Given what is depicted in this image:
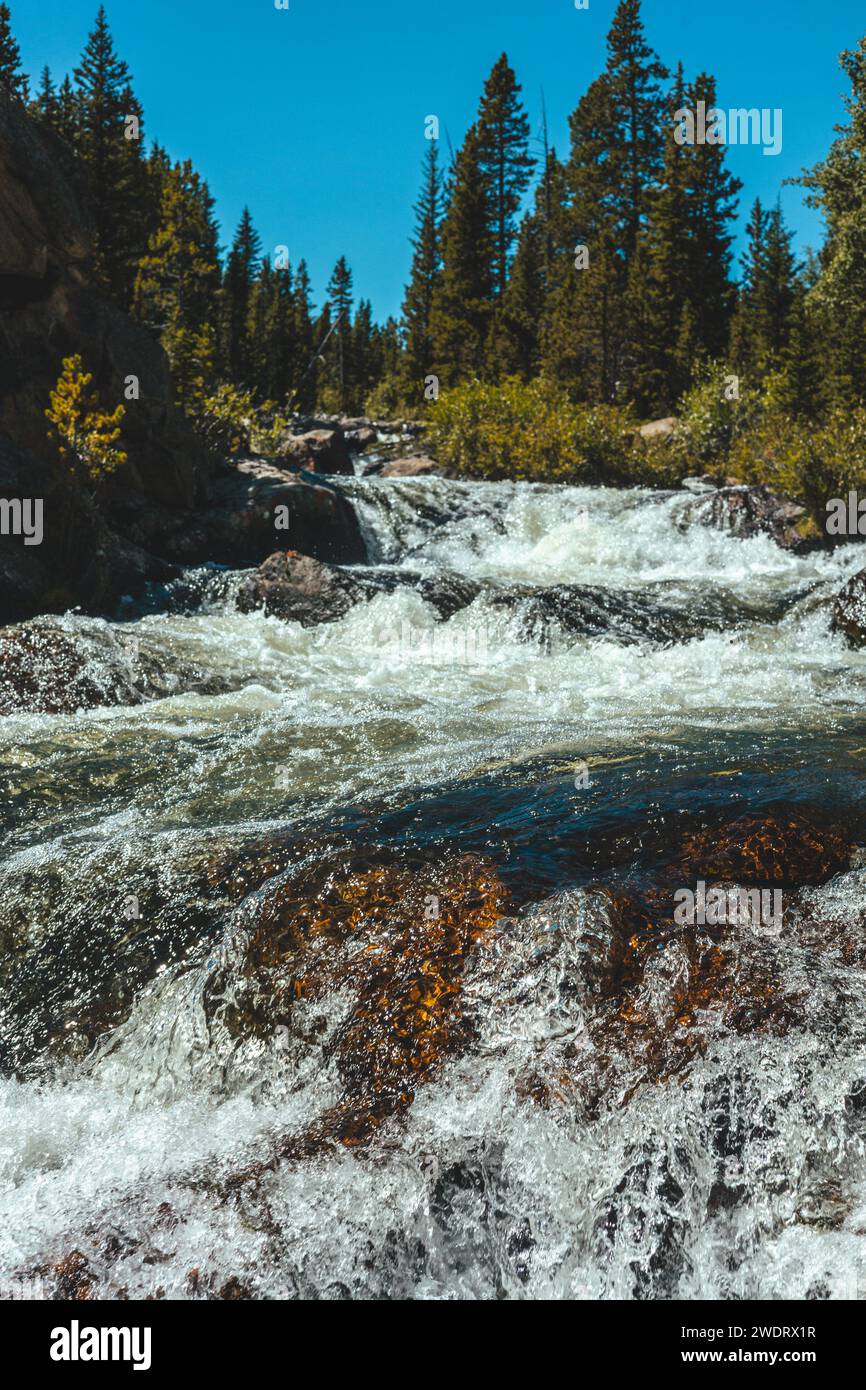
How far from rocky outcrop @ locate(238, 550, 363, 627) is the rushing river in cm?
516

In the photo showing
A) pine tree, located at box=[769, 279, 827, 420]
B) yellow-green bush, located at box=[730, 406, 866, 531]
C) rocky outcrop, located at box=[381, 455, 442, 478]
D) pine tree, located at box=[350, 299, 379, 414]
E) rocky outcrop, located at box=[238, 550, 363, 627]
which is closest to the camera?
rocky outcrop, located at box=[238, 550, 363, 627]

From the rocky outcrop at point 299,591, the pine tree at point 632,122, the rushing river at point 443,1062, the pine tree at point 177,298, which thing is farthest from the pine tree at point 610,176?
the rushing river at point 443,1062

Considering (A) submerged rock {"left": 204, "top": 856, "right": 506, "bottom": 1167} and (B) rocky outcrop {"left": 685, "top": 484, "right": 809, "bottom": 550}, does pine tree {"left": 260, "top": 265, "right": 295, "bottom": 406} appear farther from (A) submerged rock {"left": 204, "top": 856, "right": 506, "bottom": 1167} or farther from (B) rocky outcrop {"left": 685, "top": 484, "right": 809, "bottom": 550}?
(A) submerged rock {"left": 204, "top": 856, "right": 506, "bottom": 1167}

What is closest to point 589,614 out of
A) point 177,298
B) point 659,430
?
point 659,430

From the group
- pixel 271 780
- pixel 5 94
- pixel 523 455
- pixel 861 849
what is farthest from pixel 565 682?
pixel 523 455

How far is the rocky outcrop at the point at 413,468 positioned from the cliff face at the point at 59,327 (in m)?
10.5

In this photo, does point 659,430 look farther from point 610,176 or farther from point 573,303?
point 610,176

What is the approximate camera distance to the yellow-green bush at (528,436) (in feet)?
85.0

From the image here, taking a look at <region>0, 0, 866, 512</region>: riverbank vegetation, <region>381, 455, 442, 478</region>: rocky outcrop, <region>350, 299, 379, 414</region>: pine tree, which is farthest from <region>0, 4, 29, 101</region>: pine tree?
<region>350, 299, 379, 414</region>: pine tree

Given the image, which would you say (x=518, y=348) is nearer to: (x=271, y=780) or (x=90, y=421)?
(x=90, y=421)

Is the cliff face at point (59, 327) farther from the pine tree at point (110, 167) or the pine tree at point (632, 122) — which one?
the pine tree at point (632, 122)

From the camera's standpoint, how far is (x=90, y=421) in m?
15.0

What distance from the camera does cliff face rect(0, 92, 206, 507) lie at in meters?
14.6
